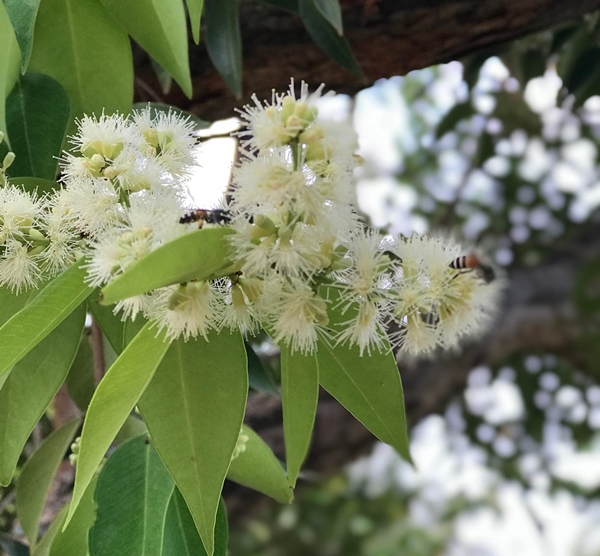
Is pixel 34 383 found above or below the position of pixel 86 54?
below

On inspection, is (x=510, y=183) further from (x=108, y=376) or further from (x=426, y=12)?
(x=108, y=376)

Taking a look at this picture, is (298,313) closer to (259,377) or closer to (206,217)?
(206,217)

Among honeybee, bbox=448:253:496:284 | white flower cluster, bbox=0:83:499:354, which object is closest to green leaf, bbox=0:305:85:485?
white flower cluster, bbox=0:83:499:354

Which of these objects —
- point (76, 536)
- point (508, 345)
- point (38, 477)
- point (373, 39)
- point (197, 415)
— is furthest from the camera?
point (508, 345)

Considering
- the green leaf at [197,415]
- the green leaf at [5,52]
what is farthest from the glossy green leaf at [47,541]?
the green leaf at [5,52]

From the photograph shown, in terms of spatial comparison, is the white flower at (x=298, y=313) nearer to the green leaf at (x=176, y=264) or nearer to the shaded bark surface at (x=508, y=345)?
the green leaf at (x=176, y=264)

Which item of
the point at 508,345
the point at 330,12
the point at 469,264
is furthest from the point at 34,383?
the point at 508,345

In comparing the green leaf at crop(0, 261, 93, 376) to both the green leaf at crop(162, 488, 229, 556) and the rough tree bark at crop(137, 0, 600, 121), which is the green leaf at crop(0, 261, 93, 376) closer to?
the green leaf at crop(162, 488, 229, 556)
